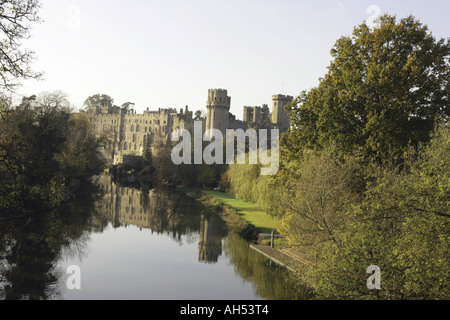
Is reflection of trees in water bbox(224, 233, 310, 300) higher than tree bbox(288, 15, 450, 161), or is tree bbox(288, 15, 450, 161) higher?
tree bbox(288, 15, 450, 161)

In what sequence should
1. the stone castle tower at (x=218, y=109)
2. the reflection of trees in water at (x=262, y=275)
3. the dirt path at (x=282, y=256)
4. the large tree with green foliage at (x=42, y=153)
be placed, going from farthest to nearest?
the stone castle tower at (x=218, y=109) → the dirt path at (x=282, y=256) → the reflection of trees in water at (x=262, y=275) → the large tree with green foliage at (x=42, y=153)

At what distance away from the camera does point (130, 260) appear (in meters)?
23.1

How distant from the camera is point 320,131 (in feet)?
72.6

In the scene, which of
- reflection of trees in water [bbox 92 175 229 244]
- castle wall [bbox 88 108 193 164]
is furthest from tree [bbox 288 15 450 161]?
castle wall [bbox 88 108 193 164]

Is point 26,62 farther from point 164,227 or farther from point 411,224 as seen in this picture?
point 164,227

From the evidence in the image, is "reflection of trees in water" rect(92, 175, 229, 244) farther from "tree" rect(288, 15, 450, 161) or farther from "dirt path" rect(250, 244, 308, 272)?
"tree" rect(288, 15, 450, 161)

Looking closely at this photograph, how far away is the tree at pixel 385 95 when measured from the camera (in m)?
21.0

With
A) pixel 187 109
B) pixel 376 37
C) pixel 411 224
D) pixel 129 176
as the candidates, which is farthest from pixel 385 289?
pixel 187 109

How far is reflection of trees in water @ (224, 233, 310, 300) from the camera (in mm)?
18188

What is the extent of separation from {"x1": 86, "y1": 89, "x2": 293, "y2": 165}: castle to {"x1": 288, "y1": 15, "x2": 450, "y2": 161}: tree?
61.3m

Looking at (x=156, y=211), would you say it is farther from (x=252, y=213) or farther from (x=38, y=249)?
(x=38, y=249)

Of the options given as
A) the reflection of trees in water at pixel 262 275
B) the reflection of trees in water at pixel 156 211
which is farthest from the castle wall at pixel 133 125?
the reflection of trees in water at pixel 262 275

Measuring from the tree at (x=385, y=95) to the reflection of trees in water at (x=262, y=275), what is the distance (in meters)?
6.08

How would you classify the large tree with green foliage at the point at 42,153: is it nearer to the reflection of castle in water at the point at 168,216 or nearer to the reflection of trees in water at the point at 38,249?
the reflection of trees in water at the point at 38,249
